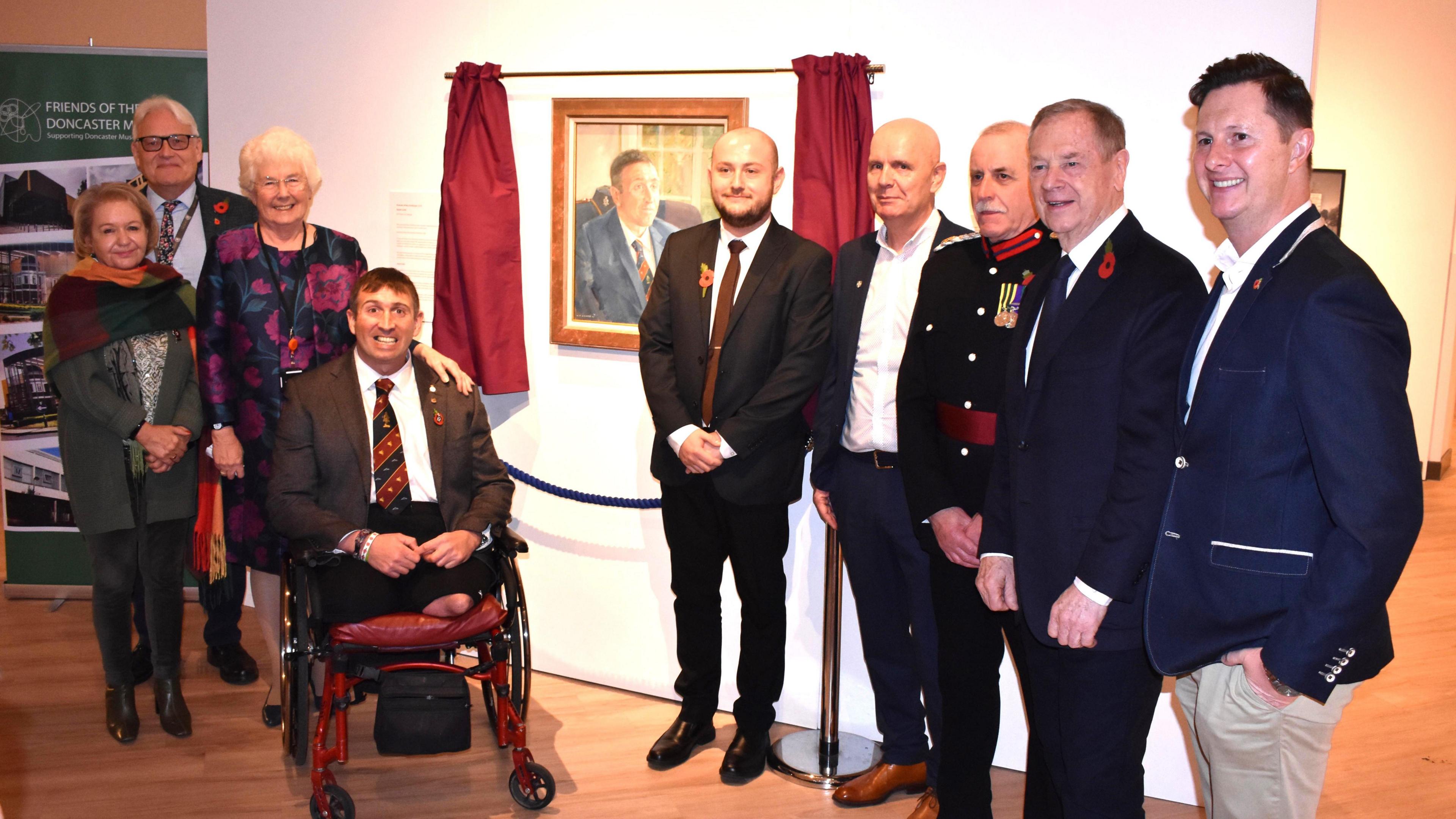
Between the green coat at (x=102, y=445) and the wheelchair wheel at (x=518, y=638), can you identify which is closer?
the wheelchair wheel at (x=518, y=638)

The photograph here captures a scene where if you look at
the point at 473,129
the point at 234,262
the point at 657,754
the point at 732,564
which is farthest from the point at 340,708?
the point at 473,129

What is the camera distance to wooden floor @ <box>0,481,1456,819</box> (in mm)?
3189

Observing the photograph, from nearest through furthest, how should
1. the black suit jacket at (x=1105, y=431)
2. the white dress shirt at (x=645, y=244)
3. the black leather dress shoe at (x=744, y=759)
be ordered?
the black suit jacket at (x=1105, y=431), the black leather dress shoe at (x=744, y=759), the white dress shirt at (x=645, y=244)

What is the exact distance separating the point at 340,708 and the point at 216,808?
0.55 metres

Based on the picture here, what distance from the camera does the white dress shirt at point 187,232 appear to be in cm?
429

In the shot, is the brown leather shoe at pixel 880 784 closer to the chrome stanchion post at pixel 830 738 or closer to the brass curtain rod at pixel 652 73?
the chrome stanchion post at pixel 830 738

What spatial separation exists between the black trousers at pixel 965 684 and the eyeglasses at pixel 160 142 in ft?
10.9

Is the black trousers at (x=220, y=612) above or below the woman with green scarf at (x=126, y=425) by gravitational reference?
below

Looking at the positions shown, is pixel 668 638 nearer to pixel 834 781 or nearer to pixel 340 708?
pixel 834 781

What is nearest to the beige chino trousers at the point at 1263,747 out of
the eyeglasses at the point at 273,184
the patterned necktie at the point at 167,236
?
the eyeglasses at the point at 273,184

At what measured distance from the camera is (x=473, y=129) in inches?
156

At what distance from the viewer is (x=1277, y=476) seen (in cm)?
182

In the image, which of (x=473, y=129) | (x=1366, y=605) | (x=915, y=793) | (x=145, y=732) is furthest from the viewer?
(x=473, y=129)

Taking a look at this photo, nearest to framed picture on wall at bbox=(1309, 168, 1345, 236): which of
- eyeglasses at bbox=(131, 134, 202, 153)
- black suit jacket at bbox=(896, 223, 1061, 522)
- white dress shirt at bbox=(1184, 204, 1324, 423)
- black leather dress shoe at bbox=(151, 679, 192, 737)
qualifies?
black suit jacket at bbox=(896, 223, 1061, 522)
